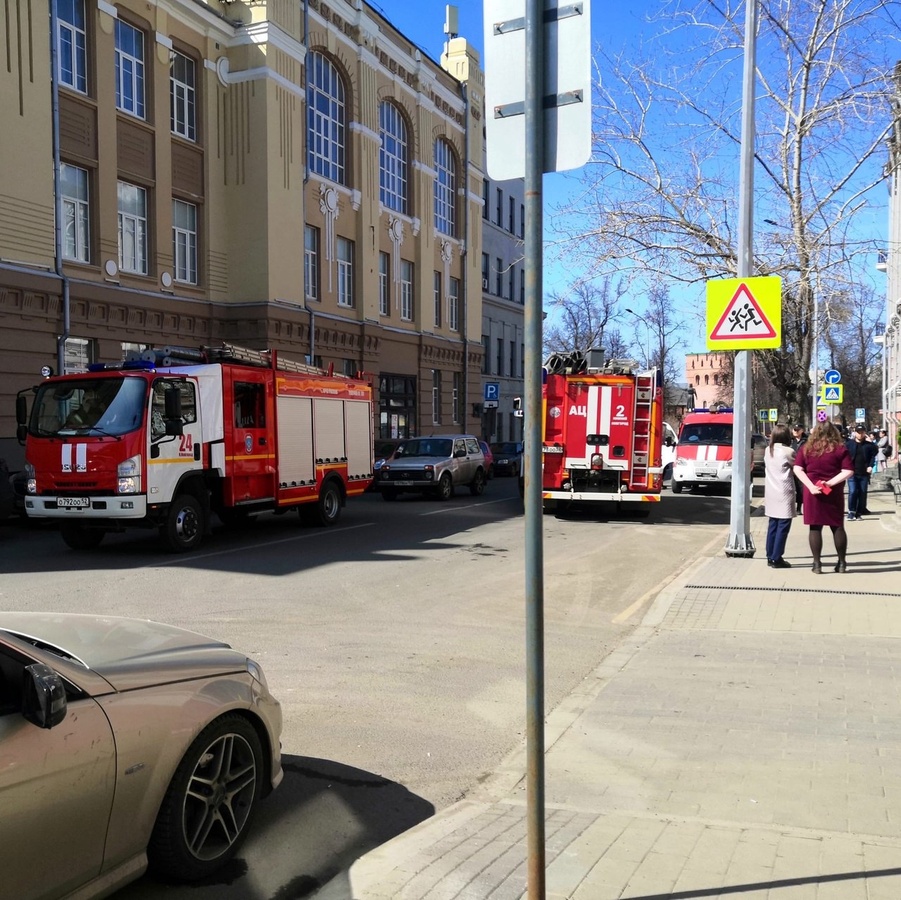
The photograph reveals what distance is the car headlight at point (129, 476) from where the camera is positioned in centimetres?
1244

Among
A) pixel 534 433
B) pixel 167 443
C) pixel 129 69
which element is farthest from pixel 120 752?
pixel 129 69

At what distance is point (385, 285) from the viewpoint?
→ 37.3 metres

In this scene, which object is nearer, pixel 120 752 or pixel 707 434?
pixel 120 752

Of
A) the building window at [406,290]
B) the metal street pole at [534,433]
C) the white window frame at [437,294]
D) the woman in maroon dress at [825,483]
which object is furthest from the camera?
the white window frame at [437,294]

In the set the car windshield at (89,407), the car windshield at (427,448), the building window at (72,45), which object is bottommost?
the car windshield at (427,448)

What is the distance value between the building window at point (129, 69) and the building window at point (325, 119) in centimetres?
701

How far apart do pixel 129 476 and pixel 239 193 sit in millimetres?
18564

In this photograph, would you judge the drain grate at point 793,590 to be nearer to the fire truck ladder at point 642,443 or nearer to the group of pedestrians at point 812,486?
the group of pedestrians at point 812,486

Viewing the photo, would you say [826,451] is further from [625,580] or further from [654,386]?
[654,386]

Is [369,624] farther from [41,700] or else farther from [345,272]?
[345,272]

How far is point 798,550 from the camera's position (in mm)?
12883

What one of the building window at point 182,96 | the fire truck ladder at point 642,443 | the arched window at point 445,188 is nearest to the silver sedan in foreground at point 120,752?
the fire truck ladder at point 642,443

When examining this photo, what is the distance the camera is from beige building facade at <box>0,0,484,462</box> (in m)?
21.9

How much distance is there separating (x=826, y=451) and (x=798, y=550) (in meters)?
2.72
